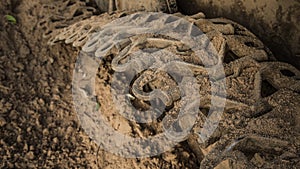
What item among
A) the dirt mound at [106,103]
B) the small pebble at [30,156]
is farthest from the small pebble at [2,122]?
the small pebble at [30,156]

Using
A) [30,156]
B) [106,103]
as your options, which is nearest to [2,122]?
[30,156]

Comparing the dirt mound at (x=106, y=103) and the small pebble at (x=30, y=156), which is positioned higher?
the dirt mound at (x=106, y=103)

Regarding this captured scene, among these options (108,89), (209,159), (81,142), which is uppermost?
(209,159)

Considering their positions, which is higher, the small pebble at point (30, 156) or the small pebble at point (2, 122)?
the small pebble at point (2, 122)

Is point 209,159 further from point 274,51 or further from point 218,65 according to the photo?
point 274,51

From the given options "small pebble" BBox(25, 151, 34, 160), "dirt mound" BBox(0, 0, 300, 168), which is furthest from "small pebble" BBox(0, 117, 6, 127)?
"small pebble" BBox(25, 151, 34, 160)

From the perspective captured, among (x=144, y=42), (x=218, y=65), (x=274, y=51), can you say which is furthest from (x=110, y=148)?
(x=274, y=51)

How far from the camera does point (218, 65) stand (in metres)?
1.21

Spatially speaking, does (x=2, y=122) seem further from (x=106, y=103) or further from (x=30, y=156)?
(x=106, y=103)

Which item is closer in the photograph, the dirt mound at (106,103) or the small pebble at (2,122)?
the dirt mound at (106,103)

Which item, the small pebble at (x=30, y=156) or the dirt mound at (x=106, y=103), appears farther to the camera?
the small pebble at (x=30, y=156)

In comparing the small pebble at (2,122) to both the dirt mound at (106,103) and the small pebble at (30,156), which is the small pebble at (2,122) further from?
the small pebble at (30,156)

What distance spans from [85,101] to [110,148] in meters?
0.25

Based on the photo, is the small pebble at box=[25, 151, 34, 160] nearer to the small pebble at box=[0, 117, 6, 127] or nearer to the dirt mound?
the dirt mound
